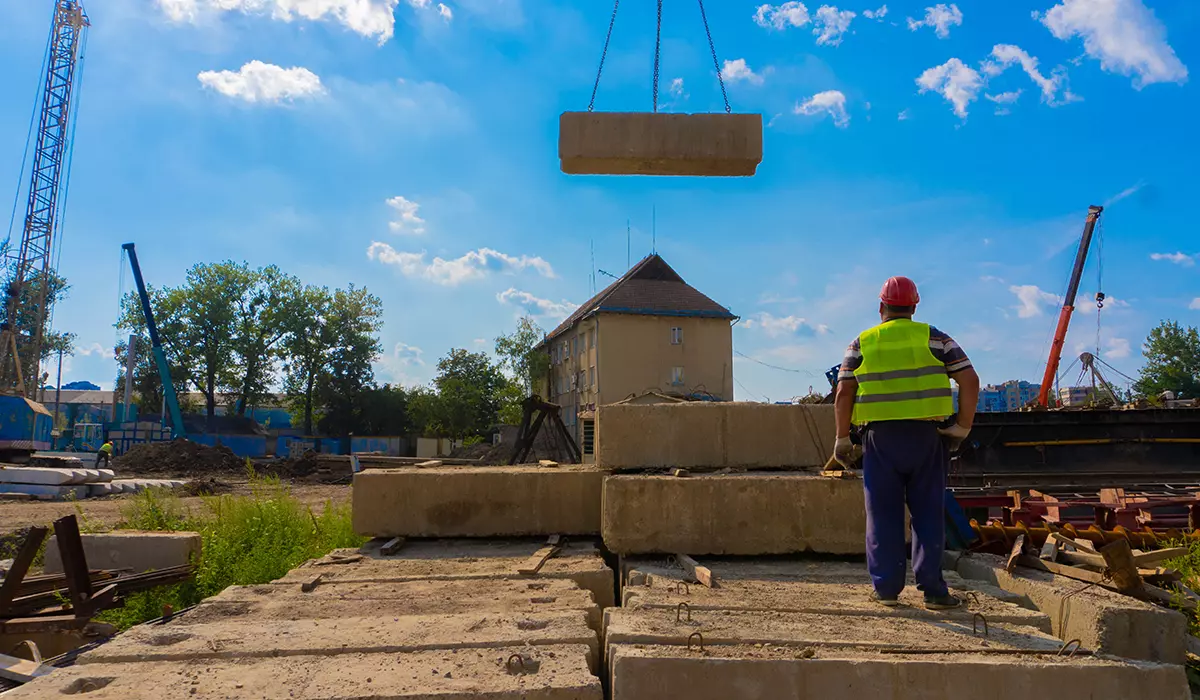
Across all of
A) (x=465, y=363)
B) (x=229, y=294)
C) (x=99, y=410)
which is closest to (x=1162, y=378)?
(x=465, y=363)

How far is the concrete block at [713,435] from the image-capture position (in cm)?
546

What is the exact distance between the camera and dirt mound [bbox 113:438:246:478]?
98.7 feet

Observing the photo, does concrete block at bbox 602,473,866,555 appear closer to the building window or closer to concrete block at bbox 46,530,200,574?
concrete block at bbox 46,530,200,574

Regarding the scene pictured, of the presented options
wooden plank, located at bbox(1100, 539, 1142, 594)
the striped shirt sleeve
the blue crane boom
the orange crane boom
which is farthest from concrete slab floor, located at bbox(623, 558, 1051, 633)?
the blue crane boom

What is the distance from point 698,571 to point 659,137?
3916 millimetres

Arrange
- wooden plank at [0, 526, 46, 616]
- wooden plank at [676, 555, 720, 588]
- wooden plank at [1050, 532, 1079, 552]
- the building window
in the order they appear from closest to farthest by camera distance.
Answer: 1. wooden plank at [676, 555, 720, 588]
2. wooden plank at [1050, 532, 1079, 552]
3. wooden plank at [0, 526, 46, 616]
4. the building window

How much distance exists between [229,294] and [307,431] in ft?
37.2

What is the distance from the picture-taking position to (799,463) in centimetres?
554

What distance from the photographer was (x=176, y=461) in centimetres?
3070

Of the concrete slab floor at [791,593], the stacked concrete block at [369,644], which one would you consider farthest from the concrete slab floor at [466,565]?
the concrete slab floor at [791,593]

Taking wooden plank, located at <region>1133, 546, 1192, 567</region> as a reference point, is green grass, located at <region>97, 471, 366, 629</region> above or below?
below

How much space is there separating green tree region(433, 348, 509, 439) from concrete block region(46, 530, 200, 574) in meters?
38.0

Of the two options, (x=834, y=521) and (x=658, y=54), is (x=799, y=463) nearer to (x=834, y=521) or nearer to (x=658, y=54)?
(x=834, y=521)

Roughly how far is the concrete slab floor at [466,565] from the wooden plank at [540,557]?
4 centimetres
